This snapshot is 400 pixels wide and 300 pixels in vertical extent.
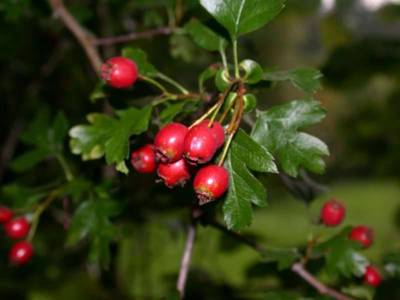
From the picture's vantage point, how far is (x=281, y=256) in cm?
128

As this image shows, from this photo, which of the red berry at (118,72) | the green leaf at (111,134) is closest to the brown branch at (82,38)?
the green leaf at (111,134)

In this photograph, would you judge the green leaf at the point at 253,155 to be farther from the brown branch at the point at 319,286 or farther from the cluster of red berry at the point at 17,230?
the cluster of red berry at the point at 17,230

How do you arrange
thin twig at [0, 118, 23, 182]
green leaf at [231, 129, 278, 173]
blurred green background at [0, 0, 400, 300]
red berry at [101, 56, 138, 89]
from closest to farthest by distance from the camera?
green leaf at [231, 129, 278, 173] → red berry at [101, 56, 138, 89] → blurred green background at [0, 0, 400, 300] → thin twig at [0, 118, 23, 182]

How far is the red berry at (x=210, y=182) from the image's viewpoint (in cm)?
89

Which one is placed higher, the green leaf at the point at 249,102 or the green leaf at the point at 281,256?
the green leaf at the point at 249,102

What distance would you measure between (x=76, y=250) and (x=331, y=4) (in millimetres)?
1859

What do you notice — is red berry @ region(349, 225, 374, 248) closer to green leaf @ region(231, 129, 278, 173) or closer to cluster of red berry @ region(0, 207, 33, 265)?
green leaf @ region(231, 129, 278, 173)

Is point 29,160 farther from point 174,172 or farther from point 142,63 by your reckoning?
point 174,172

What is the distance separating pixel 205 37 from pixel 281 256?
55cm

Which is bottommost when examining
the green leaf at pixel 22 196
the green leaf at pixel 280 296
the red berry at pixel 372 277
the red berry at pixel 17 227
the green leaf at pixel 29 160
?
the red berry at pixel 372 277

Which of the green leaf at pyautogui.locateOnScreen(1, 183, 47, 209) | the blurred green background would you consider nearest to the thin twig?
the blurred green background

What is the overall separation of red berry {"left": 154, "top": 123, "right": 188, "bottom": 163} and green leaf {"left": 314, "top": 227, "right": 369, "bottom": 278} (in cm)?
62

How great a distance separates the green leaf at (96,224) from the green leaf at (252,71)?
0.59 m

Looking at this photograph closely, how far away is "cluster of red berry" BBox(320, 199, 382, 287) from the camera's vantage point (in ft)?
4.58
